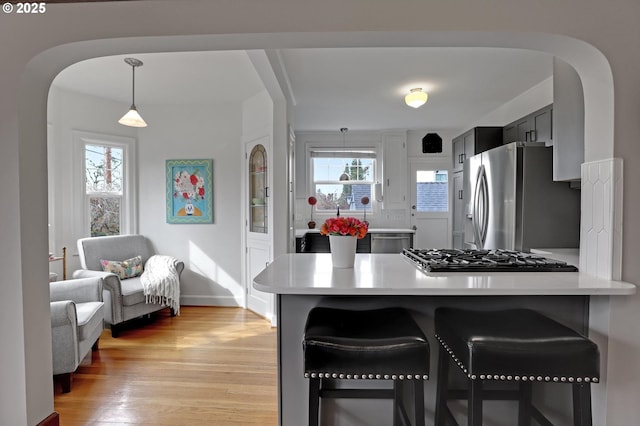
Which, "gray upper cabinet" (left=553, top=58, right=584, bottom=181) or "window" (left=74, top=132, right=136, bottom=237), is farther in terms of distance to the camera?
"window" (left=74, top=132, right=136, bottom=237)

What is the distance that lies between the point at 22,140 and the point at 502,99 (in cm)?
430

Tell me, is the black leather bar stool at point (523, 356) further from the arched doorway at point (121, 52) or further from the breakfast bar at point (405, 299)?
the arched doorway at point (121, 52)

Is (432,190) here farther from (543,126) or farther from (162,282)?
(162,282)

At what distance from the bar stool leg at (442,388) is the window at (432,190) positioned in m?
4.29

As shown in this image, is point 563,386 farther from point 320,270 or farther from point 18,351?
point 18,351

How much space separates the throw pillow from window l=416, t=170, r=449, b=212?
4092mm

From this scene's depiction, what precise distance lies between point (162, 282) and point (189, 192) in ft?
3.87

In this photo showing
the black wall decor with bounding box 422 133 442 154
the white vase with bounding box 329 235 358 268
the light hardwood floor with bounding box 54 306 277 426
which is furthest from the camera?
the black wall decor with bounding box 422 133 442 154

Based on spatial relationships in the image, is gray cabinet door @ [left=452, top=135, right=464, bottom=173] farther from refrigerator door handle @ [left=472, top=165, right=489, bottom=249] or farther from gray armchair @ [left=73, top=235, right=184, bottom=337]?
gray armchair @ [left=73, top=235, right=184, bottom=337]

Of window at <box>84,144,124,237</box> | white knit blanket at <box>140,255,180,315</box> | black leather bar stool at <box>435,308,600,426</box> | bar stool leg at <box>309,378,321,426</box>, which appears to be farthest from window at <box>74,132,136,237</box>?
black leather bar stool at <box>435,308,600,426</box>

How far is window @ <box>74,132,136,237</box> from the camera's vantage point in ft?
12.7

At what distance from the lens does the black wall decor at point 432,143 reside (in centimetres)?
557

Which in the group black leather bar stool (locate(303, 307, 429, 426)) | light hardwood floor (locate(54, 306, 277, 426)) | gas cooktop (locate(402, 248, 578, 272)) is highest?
gas cooktop (locate(402, 248, 578, 272))

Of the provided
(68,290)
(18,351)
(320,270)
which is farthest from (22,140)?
(68,290)
